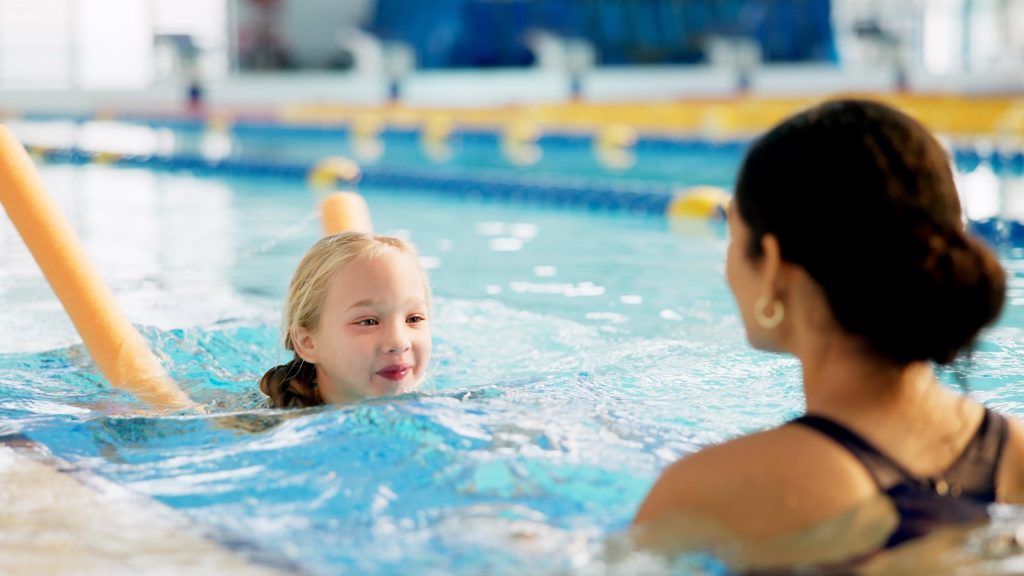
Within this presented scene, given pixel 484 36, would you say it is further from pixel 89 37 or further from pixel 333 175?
pixel 333 175

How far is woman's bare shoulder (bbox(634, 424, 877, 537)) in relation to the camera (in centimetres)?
150

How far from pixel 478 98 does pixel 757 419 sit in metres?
13.3

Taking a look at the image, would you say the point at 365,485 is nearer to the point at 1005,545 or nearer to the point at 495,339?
the point at 1005,545

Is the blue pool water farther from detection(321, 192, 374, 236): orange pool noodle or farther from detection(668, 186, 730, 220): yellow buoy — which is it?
detection(321, 192, 374, 236): orange pool noodle

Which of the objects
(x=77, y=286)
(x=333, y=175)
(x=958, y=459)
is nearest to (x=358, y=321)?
(x=77, y=286)

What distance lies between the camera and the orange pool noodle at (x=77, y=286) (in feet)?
9.65

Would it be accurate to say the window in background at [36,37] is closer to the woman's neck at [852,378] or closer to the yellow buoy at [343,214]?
the yellow buoy at [343,214]

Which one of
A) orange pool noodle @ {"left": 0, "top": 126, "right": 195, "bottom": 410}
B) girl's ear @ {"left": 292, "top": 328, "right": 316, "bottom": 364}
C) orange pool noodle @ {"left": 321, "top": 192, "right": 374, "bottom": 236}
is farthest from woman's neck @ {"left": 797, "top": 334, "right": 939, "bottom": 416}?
orange pool noodle @ {"left": 321, "top": 192, "right": 374, "bottom": 236}

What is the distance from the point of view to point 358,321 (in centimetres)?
250

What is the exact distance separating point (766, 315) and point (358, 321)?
1.11 metres

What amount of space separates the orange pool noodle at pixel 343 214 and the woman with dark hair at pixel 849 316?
1.84 m

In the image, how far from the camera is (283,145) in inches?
510

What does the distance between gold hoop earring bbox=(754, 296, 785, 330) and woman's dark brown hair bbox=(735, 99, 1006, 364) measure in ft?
0.20

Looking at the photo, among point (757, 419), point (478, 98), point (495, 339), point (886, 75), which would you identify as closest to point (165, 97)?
point (478, 98)
